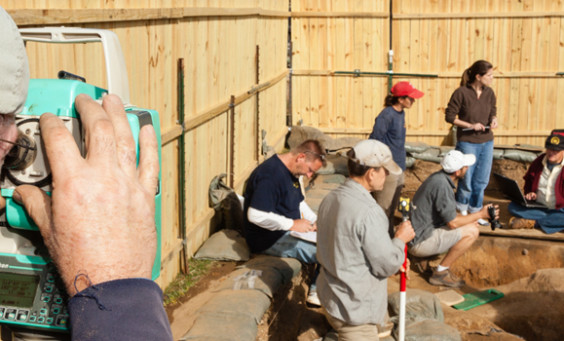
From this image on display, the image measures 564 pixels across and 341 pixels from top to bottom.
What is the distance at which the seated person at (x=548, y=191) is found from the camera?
313 inches

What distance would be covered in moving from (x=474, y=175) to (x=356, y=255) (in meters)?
5.12

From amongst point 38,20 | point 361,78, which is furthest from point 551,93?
point 38,20

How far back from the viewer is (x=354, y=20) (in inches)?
498

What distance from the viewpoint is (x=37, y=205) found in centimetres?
118

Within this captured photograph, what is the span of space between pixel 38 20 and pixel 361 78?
9833 millimetres

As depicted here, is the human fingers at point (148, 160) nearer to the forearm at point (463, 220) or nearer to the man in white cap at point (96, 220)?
the man in white cap at point (96, 220)

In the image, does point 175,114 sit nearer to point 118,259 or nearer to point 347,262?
point 347,262

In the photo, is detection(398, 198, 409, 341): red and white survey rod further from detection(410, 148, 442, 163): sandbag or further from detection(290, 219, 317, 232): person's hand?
detection(410, 148, 442, 163): sandbag

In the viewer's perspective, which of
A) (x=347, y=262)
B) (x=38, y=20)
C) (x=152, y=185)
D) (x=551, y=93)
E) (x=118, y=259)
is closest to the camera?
(x=118, y=259)

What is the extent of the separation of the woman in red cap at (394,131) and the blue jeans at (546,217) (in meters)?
1.55

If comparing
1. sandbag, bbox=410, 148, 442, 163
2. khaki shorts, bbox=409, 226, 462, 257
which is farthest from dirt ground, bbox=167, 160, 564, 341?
sandbag, bbox=410, 148, 442, 163

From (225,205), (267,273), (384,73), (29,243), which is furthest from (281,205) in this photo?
(384,73)

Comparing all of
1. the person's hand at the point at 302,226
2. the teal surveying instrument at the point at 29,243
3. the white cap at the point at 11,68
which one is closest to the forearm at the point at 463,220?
the person's hand at the point at 302,226

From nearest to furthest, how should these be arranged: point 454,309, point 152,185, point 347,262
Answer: point 152,185 < point 347,262 < point 454,309
